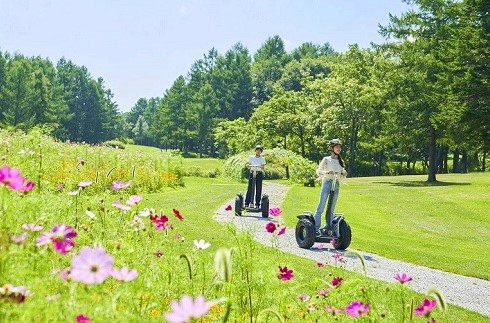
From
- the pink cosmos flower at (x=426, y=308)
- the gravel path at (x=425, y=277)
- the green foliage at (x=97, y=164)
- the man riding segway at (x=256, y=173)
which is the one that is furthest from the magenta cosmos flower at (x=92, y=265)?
the man riding segway at (x=256, y=173)

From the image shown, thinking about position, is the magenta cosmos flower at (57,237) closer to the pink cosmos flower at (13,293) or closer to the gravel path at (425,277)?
the pink cosmos flower at (13,293)

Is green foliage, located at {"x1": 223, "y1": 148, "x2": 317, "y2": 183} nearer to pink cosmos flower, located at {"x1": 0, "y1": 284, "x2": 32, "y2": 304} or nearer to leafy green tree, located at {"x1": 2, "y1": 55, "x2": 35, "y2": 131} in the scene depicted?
pink cosmos flower, located at {"x1": 0, "y1": 284, "x2": 32, "y2": 304}

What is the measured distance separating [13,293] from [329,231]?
8595 millimetres

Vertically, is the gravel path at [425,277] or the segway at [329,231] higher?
the segway at [329,231]

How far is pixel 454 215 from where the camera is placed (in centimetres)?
1853

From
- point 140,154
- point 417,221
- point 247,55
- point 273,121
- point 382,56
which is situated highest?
point 247,55

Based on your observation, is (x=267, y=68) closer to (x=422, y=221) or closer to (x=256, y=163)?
(x=422, y=221)

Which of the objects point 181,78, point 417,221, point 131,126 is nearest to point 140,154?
point 417,221

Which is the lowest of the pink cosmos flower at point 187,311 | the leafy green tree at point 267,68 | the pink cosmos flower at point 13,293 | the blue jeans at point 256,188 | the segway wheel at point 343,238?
the segway wheel at point 343,238

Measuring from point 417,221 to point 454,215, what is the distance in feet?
7.76

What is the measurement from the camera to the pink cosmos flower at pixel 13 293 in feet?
5.41

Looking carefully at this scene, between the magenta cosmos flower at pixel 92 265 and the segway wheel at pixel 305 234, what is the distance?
27.8ft

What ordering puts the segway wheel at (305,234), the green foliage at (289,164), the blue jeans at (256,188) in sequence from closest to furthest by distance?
1. the segway wheel at (305,234)
2. the blue jeans at (256,188)
3. the green foliage at (289,164)

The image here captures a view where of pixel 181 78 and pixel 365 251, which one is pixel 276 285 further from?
pixel 181 78
